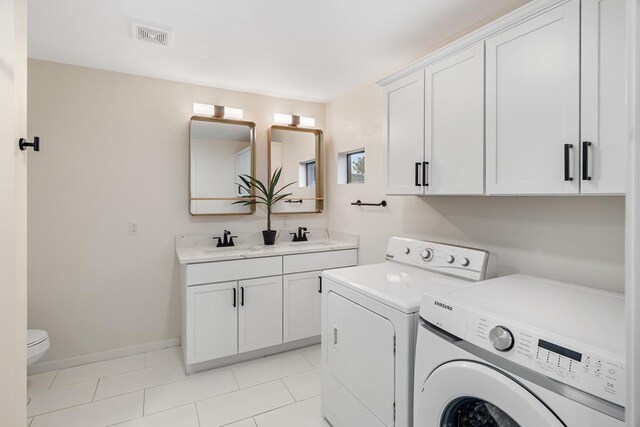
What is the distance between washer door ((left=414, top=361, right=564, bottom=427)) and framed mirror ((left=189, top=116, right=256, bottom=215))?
244 centimetres

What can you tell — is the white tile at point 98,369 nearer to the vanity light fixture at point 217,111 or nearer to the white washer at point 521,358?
the vanity light fixture at point 217,111

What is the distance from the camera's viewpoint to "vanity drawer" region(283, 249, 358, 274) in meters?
2.82

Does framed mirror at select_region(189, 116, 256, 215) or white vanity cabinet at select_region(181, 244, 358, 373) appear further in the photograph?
framed mirror at select_region(189, 116, 256, 215)

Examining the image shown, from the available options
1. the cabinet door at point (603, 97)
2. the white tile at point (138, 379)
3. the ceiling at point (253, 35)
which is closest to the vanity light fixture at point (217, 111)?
the ceiling at point (253, 35)

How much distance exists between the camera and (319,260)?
116 inches

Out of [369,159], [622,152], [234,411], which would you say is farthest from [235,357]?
[622,152]

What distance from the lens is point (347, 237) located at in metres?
3.27

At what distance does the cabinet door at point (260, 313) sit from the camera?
8.62ft

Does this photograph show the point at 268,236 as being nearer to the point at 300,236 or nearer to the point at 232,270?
the point at 300,236

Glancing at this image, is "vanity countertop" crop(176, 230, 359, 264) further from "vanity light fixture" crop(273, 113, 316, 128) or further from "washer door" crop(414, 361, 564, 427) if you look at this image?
"washer door" crop(414, 361, 564, 427)

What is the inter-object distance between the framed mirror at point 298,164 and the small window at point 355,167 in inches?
15.7

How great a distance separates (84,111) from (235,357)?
2350 mm

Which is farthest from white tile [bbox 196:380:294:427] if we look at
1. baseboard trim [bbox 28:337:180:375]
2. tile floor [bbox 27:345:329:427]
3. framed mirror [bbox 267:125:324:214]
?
framed mirror [bbox 267:125:324:214]

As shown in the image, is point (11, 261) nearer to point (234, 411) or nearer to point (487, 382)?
point (234, 411)
